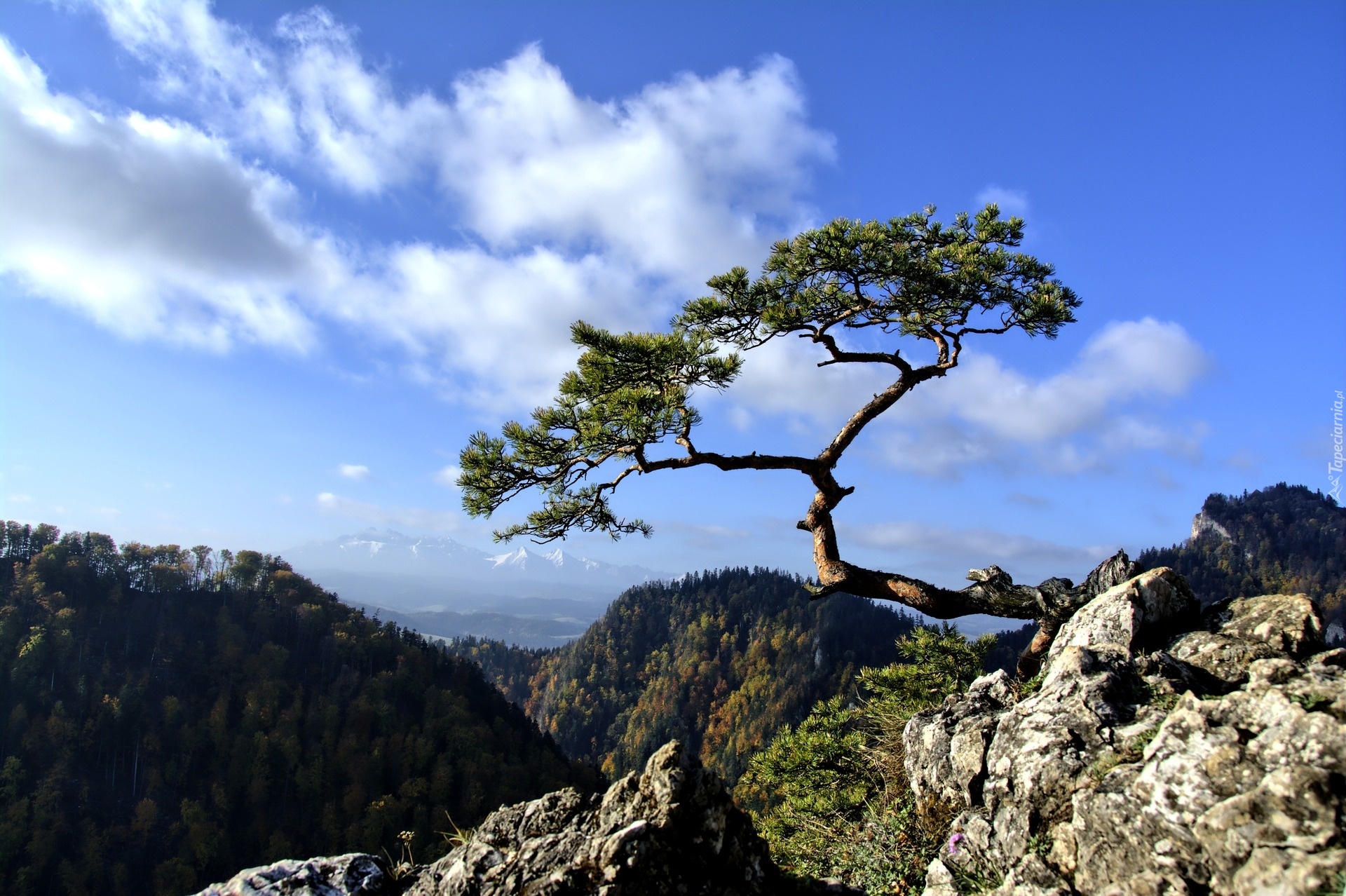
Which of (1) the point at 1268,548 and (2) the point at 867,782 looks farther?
(1) the point at 1268,548

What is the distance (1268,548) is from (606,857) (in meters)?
164

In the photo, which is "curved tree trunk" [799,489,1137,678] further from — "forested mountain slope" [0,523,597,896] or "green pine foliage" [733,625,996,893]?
"forested mountain slope" [0,523,597,896]

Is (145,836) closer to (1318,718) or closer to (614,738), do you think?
(614,738)

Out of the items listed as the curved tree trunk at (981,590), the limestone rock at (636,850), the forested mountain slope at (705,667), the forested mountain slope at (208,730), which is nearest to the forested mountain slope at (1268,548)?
the forested mountain slope at (705,667)

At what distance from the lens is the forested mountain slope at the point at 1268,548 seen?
353 feet

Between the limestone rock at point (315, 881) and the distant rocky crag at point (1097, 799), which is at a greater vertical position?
the distant rocky crag at point (1097, 799)

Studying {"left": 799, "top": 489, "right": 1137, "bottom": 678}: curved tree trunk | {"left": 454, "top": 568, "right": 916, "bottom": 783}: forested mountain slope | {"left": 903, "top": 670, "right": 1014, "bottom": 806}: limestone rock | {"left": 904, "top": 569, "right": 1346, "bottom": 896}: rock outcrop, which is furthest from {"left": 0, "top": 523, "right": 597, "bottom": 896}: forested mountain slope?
{"left": 904, "top": 569, "right": 1346, "bottom": 896}: rock outcrop

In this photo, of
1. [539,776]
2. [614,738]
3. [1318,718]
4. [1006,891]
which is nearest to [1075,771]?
[1006,891]

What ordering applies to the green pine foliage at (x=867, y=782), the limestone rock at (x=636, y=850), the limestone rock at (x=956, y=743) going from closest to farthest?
the limestone rock at (x=636, y=850) → the limestone rock at (x=956, y=743) → the green pine foliage at (x=867, y=782)

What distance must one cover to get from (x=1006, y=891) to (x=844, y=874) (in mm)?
1845

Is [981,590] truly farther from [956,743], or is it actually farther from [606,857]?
[606,857]

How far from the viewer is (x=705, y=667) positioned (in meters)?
153

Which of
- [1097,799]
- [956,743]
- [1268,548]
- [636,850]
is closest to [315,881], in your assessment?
[636,850]

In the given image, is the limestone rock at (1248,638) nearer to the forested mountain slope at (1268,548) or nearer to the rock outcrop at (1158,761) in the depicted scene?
the rock outcrop at (1158,761)
